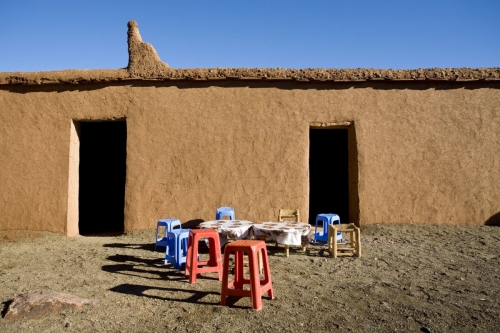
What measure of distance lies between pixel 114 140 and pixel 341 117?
662cm

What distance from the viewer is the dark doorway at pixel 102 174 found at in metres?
10.8

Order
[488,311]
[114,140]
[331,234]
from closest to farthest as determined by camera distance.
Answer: [488,311] → [331,234] → [114,140]

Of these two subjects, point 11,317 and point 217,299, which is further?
point 217,299

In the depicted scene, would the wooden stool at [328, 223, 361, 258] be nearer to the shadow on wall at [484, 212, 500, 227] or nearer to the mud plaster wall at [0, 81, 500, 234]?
the mud plaster wall at [0, 81, 500, 234]

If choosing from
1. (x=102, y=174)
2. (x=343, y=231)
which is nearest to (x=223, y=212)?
(x=343, y=231)

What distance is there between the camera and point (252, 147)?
25.7 ft

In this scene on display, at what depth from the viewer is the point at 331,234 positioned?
616 cm

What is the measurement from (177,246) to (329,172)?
7276 mm

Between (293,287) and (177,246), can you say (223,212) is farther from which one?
(293,287)

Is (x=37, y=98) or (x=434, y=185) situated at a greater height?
(x=37, y=98)

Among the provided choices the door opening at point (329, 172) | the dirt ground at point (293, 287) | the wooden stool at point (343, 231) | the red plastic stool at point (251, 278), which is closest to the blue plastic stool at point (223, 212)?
the dirt ground at point (293, 287)

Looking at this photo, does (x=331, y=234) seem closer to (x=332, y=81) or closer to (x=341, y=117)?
(x=341, y=117)

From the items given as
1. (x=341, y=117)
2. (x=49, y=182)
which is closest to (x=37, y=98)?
(x=49, y=182)

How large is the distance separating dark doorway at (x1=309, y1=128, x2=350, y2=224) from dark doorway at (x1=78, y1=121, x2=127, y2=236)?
5.44 metres
